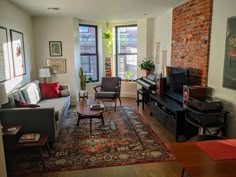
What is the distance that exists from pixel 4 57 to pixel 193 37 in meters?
3.60

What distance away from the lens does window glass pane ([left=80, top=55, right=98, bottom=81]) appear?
7.07 m

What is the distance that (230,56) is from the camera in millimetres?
2963

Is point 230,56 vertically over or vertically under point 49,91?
over

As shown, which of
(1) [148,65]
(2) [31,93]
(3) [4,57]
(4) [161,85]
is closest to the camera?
(3) [4,57]

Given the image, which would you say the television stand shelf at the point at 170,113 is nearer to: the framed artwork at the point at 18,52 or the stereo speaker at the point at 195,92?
the stereo speaker at the point at 195,92

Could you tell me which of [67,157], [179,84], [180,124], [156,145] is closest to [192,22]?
[179,84]

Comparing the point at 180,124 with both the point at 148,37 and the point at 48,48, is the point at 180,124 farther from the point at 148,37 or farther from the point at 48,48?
the point at 48,48

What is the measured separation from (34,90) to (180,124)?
3224mm

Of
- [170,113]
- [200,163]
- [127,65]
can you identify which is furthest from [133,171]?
[127,65]

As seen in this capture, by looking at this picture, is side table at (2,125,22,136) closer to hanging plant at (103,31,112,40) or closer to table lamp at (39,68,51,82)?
table lamp at (39,68,51,82)

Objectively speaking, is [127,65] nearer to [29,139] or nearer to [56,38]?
[56,38]

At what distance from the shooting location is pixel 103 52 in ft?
23.4

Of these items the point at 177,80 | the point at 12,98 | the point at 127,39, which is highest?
the point at 127,39

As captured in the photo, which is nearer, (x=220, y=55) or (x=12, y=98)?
(x=220, y=55)
